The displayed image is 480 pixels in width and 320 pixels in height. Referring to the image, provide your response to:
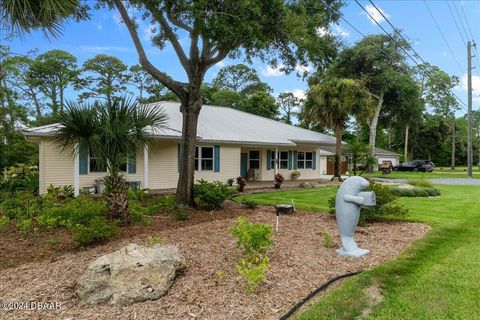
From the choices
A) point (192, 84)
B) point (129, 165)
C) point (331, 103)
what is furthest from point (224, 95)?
point (192, 84)

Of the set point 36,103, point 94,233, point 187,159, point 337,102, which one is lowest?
point 94,233

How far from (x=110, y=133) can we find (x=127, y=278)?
358 centimetres

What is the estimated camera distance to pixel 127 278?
365cm

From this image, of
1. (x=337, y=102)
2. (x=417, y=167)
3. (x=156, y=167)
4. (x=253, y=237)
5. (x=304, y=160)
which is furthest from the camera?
(x=417, y=167)

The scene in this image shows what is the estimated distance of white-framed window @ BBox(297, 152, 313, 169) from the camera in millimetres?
21656

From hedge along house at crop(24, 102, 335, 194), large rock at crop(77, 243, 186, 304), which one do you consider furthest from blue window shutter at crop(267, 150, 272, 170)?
large rock at crop(77, 243, 186, 304)

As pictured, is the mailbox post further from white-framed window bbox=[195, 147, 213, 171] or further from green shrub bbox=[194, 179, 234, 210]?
white-framed window bbox=[195, 147, 213, 171]

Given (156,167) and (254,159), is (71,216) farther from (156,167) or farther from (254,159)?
(254,159)

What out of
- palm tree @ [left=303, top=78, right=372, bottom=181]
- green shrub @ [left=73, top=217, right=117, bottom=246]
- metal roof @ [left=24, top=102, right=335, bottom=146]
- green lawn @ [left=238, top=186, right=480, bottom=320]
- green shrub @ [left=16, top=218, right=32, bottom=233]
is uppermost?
palm tree @ [left=303, top=78, right=372, bottom=181]

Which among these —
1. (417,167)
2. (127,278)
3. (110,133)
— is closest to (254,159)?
(110,133)

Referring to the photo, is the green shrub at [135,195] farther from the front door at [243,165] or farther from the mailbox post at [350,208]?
the front door at [243,165]

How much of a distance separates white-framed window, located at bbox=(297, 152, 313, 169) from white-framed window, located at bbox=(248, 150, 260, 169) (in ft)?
10.7

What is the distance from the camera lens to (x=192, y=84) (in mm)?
9555

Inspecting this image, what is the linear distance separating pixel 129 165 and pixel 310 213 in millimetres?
8673
